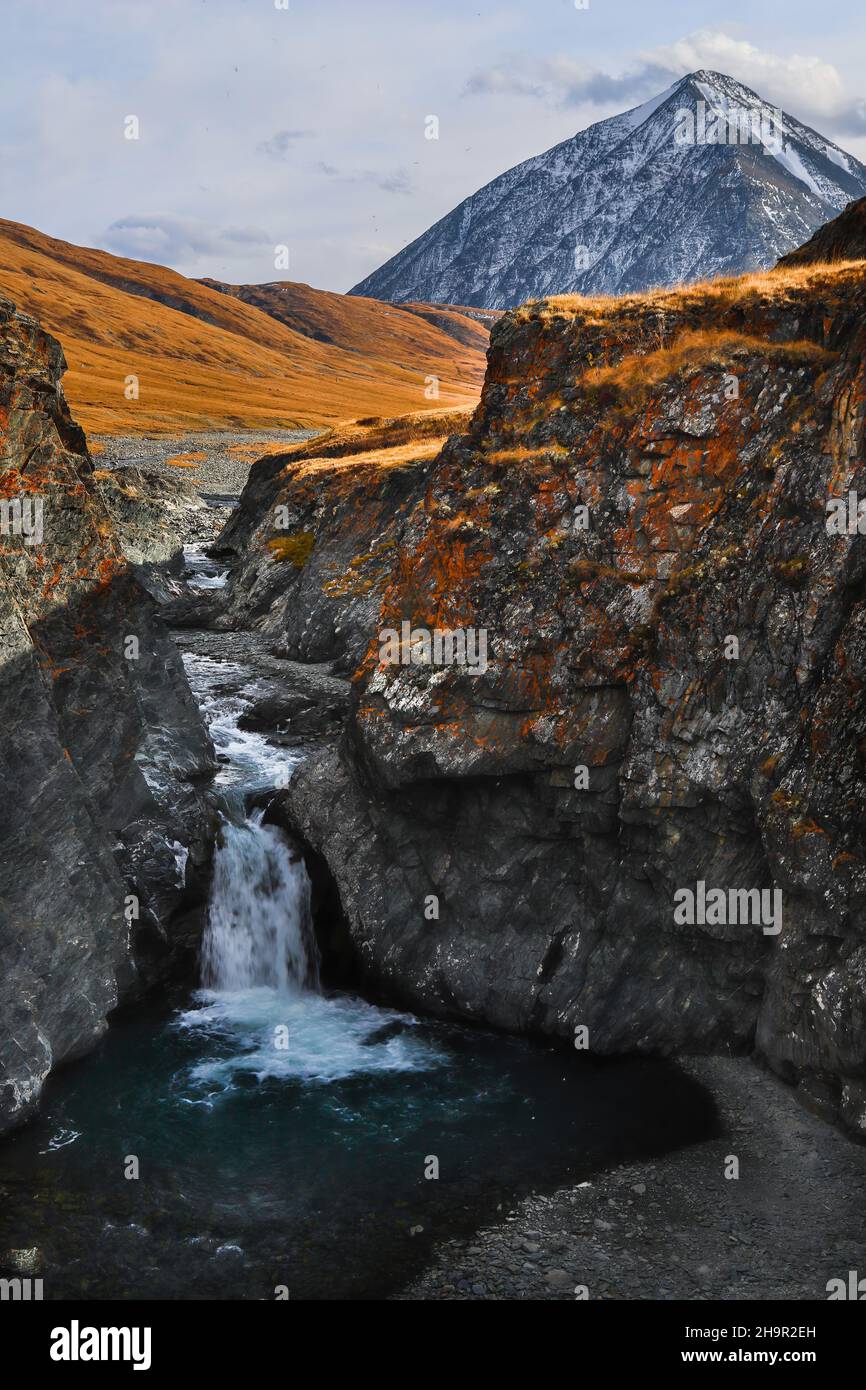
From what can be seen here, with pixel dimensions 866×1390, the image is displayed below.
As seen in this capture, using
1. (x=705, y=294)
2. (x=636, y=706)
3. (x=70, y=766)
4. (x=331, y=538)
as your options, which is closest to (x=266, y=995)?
(x=70, y=766)

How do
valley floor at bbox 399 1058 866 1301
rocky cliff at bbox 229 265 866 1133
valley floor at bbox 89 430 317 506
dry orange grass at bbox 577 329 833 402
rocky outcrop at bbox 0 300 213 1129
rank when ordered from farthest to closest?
valley floor at bbox 89 430 317 506, dry orange grass at bbox 577 329 833 402, rocky outcrop at bbox 0 300 213 1129, rocky cliff at bbox 229 265 866 1133, valley floor at bbox 399 1058 866 1301

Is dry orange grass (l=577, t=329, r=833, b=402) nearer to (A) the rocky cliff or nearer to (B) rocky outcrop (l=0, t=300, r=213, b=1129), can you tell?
(A) the rocky cliff

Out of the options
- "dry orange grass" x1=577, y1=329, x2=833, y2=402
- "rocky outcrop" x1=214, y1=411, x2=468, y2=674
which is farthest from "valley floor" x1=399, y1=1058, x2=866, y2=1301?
"rocky outcrop" x1=214, y1=411, x2=468, y2=674

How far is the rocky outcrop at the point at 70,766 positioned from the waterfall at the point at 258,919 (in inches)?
37.0

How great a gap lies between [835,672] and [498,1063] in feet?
43.4

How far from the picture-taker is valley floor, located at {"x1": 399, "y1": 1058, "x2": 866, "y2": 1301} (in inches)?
725

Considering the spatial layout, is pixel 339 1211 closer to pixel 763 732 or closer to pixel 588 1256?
pixel 588 1256

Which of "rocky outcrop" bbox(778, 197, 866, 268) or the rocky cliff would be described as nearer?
the rocky cliff

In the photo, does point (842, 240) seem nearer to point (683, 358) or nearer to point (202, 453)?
point (683, 358)

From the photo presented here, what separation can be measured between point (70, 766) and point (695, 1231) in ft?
60.4

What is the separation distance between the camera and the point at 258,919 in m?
30.8

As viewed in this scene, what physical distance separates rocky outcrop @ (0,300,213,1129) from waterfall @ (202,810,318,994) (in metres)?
0.94

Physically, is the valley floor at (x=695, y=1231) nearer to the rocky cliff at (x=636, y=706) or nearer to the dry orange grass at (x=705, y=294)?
the rocky cliff at (x=636, y=706)
